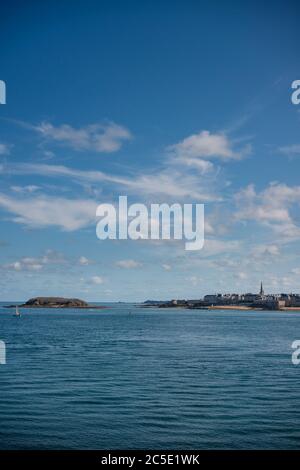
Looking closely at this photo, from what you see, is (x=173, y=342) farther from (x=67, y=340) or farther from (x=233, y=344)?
(x=67, y=340)

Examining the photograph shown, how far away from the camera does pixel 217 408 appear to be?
2988 centimetres

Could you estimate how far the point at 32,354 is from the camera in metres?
56.2

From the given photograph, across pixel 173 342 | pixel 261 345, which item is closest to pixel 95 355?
pixel 173 342

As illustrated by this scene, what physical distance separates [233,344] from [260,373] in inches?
1067

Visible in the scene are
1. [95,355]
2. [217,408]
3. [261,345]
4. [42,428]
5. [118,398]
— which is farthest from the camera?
[261,345]

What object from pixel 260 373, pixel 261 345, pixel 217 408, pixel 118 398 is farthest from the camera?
pixel 261 345
